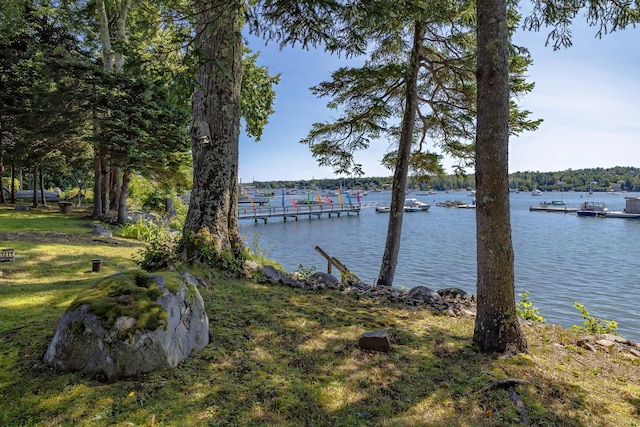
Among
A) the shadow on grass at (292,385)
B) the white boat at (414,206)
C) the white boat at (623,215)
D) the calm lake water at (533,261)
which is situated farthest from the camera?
the white boat at (414,206)

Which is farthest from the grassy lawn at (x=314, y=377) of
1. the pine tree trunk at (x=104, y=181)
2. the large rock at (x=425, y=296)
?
the pine tree trunk at (x=104, y=181)

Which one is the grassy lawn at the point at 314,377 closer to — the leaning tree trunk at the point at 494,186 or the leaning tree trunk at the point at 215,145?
the leaning tree trunk at the point at 494,186

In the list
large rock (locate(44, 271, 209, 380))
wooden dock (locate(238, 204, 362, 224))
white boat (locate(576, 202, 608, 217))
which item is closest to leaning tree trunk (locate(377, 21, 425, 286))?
large rock (locate(44, 271, 209, 380))

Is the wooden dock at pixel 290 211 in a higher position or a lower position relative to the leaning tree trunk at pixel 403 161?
lower

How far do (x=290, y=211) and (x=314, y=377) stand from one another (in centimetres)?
4150

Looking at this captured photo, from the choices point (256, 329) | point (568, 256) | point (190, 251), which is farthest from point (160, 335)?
point (568, 256)

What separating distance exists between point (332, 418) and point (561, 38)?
6931 mm

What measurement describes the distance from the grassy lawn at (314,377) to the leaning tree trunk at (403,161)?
3.55 meters

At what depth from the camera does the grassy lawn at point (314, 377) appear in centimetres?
250

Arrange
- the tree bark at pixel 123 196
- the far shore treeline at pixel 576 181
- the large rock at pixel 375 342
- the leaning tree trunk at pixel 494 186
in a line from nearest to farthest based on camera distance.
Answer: the large rock at pixel 375 342 < the leaning tree trunk at pixel 494 186 < the tree bark at pixel 123 196 < the far shore treeline at pixel 576 181

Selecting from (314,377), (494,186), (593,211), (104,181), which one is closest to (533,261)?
(494,186)

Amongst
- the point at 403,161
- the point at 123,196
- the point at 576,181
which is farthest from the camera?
the point at 576,181

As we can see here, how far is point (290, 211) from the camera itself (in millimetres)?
44469

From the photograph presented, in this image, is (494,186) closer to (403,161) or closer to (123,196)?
(403,161)
